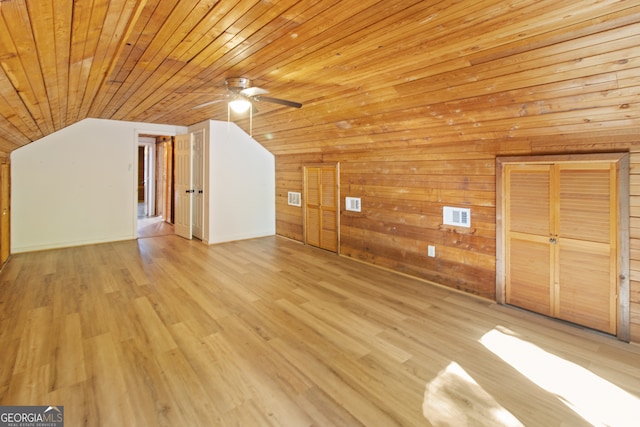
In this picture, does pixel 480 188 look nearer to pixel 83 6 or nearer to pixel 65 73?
pixel 83 6

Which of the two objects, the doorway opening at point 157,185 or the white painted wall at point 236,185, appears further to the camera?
the doorway opening at point 157,185

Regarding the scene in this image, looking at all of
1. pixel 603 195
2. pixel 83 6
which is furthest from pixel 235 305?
pixel 603 195

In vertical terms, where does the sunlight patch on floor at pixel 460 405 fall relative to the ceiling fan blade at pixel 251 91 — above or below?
below

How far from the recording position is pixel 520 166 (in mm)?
3125

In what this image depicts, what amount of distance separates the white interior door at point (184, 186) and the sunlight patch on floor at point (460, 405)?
17.7 ft

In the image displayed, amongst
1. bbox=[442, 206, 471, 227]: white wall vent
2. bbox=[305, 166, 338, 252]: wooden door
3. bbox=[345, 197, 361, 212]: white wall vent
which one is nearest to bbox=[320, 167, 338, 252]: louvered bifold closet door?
bbox=[305, 166, 338, 252]: wooden door

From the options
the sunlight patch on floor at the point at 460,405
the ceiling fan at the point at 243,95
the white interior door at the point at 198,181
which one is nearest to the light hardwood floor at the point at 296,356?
the sunlight patch on floor at the point at 460,405

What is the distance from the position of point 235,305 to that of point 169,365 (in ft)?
3.43

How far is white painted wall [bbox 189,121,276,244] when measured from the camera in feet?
19.3

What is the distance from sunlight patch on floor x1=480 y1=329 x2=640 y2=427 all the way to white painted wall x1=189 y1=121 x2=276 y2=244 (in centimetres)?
476

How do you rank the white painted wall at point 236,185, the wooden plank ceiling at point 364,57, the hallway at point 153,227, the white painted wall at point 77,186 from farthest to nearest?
the hallway at point 153,227, the white painted wall at point 236,185, the white painted wall at point 77,186, the wooden plank ceiling at point 364,57

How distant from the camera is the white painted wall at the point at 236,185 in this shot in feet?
19.3

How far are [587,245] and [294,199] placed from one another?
4509mm

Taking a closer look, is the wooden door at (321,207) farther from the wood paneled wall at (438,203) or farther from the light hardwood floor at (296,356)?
the light hardwood floor at (296,356)
